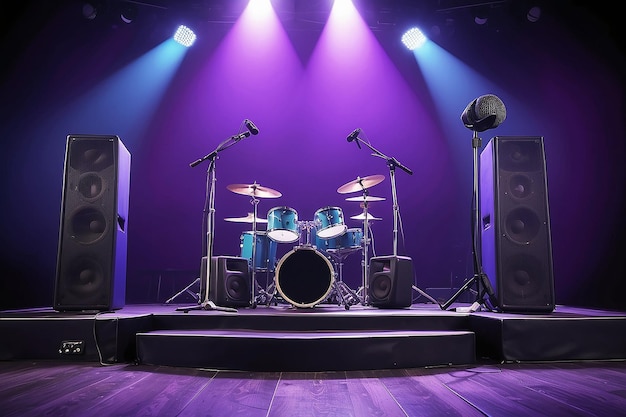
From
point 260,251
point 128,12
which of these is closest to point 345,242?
point 260,251

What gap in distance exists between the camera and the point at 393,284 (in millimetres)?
4293

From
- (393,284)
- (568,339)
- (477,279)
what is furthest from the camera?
(393,284)

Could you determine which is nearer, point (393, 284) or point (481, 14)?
point (393, 284)

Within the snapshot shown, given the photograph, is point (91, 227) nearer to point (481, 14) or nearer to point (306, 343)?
point (306, 343)

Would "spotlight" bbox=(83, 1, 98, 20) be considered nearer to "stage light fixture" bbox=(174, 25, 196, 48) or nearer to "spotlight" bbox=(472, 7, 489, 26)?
"stage light fixture" bbox=(174, 25, 196, 48)

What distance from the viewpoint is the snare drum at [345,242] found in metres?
5.31

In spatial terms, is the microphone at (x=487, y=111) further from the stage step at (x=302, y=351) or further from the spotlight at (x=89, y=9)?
the spotlight at (x=89, y=9)

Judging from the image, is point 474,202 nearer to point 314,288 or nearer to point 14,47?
point 314,288

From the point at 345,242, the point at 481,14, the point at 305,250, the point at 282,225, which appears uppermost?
the point at 481,14

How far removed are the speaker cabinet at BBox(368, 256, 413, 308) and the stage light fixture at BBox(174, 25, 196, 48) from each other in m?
4.08

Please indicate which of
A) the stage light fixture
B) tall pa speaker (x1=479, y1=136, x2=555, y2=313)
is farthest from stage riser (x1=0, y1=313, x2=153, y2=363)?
the stage light fixture

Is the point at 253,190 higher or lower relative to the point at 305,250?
higher

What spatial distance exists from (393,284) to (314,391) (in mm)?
2240

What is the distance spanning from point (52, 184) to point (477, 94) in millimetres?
5577
